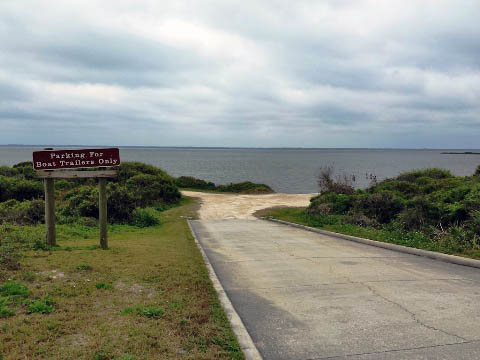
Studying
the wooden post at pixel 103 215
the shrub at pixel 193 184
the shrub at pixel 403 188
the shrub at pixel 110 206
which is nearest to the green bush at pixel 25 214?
the shrub at pixel 110 206

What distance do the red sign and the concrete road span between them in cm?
356

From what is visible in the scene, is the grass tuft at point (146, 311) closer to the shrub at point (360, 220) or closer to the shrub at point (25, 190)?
the shrub at point (360, 220)

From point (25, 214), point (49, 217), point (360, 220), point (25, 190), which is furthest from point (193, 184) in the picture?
point (49, 217)

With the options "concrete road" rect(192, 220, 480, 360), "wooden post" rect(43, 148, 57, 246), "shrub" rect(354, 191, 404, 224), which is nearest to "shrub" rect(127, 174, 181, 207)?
"shrub" rect(354, 191, 404, 224)

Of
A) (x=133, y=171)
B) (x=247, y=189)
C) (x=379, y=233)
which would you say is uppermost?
(x=133, y=171)

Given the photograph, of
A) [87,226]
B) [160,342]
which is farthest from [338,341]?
[87,226]

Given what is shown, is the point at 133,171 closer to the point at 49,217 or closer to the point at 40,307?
the point at 49,217

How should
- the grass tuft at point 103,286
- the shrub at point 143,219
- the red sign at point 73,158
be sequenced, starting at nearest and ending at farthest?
1. the grass tuft at point 103,286
2. the red sign at point 73,158
3. the shrub at point 143,219

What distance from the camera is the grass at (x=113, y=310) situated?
13.7ft

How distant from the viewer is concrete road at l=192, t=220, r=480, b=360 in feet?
14.5

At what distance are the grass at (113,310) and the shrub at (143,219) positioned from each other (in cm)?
778

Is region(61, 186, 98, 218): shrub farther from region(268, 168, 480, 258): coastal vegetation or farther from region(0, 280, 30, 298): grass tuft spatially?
region(0, 280, 30, 298): grass tuft

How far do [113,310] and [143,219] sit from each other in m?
11.9

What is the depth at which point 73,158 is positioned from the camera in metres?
9.50
